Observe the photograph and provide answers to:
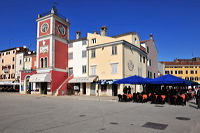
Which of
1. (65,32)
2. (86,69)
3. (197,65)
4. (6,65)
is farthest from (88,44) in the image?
(197,65)

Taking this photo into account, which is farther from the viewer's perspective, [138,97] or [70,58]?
[70,58]

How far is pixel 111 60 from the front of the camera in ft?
88.3

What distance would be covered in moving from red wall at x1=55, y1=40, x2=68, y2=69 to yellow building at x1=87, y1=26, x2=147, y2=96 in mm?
5404

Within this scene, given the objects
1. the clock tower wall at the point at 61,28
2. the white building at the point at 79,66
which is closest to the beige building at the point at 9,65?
the clock tower wall at the point at 61,28

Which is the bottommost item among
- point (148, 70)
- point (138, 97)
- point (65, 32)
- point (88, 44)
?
point (138, 97)

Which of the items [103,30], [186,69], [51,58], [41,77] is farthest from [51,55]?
[186,69]

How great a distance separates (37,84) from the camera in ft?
107

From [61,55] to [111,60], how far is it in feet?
33.8

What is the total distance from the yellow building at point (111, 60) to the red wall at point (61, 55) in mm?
5404

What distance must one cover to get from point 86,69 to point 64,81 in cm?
477

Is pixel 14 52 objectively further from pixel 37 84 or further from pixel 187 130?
pixel 187 130

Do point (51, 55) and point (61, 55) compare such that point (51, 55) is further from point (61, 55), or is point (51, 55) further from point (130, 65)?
point (130, 65)

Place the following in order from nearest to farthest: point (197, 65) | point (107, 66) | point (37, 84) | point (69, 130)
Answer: point (69, 130) → point (107, 66) → point (37, 84) → point (197, 65)

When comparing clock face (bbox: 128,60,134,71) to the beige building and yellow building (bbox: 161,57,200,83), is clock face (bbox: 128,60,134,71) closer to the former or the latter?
the beige building
